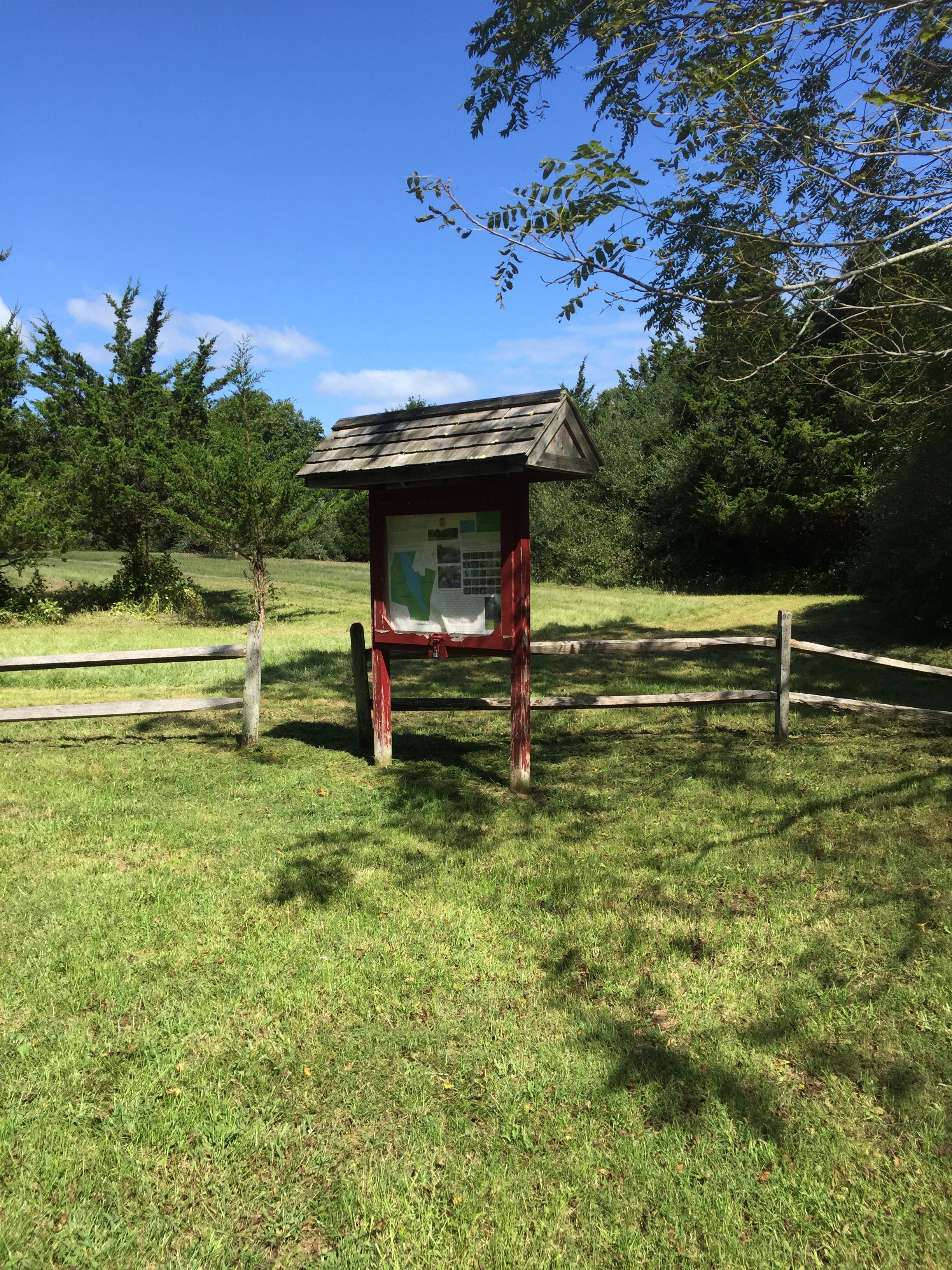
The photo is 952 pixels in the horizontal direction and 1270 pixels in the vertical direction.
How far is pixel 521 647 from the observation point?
278 inches

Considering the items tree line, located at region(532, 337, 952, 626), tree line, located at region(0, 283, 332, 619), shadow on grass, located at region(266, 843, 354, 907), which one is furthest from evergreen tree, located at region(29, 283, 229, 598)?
shadow on grass, located at region(266, 843, 354, 907)

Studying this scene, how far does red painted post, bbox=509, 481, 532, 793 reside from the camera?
698 cm

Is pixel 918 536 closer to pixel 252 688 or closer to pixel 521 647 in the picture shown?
pixel 521 647

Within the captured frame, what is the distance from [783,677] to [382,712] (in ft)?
13.5

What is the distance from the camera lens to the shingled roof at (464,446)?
21.5ft

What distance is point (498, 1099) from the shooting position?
3443 mm

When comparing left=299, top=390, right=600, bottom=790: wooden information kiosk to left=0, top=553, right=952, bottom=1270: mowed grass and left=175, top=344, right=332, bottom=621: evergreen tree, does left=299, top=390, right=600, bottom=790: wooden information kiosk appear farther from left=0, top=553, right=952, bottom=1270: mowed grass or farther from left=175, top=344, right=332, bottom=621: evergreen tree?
left=175, top=344, right=332, bottom=621: evergreen tree

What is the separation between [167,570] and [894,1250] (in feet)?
78.4

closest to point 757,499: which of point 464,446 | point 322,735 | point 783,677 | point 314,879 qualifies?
point 783,677

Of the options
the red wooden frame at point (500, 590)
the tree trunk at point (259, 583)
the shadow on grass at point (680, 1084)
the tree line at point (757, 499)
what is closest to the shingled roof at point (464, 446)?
the red wooden frame at point (500, 590)

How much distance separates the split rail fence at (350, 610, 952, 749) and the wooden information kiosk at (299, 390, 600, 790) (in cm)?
73

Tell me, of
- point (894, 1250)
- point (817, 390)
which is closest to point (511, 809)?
point (894, 1250)

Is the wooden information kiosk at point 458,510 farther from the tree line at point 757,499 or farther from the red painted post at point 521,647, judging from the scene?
the tree line at point 757,499

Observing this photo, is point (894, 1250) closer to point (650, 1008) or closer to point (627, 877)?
point (650, 1008)
